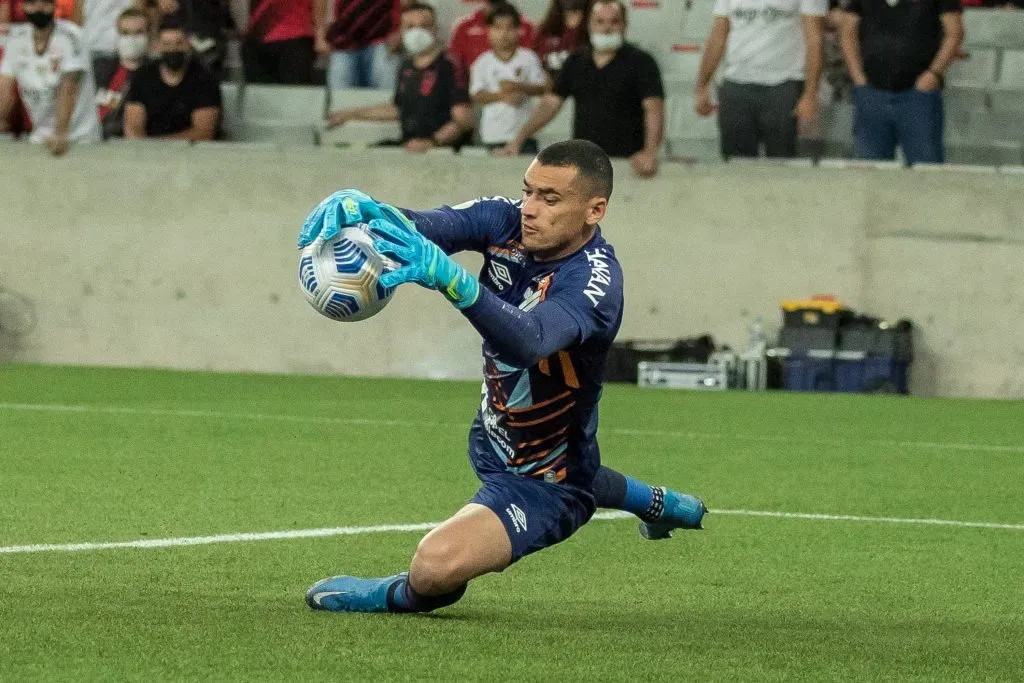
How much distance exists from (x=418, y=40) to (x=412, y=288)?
214 centimetres

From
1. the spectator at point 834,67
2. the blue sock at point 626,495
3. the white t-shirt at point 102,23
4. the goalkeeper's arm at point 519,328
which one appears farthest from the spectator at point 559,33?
the goalkeeper's arm at point 519,328

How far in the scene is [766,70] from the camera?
1416cm

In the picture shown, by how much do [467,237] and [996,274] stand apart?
355 inches

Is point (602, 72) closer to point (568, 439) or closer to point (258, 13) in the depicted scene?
point (258, 13)

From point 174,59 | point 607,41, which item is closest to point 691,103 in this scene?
point 607,41

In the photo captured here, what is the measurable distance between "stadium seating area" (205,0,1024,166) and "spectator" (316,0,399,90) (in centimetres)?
15

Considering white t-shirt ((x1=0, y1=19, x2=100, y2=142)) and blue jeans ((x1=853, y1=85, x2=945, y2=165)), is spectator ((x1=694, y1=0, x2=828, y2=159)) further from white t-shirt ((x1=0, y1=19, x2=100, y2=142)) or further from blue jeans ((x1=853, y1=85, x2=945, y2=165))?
white t-shirt ((x1=0, y1=19, x2=100, y2=142))

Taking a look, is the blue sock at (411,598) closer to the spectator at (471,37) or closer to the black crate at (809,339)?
the black crate at (809,339)

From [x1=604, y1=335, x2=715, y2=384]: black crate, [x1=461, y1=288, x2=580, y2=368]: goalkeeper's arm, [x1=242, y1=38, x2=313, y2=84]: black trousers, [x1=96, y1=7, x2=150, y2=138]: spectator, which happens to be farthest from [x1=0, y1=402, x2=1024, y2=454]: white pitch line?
[x1=242, y1=38, x2=313, y2=84]: black trousers

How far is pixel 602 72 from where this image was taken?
14.2 meters

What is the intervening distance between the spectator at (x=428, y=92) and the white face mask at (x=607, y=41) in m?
1.40

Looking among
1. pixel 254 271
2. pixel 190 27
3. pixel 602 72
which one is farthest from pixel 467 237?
pixel 190 27

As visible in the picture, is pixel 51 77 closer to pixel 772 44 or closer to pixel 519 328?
pixel 772 44

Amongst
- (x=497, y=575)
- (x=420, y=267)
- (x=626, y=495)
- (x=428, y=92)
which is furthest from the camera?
(x=428, y=92)
